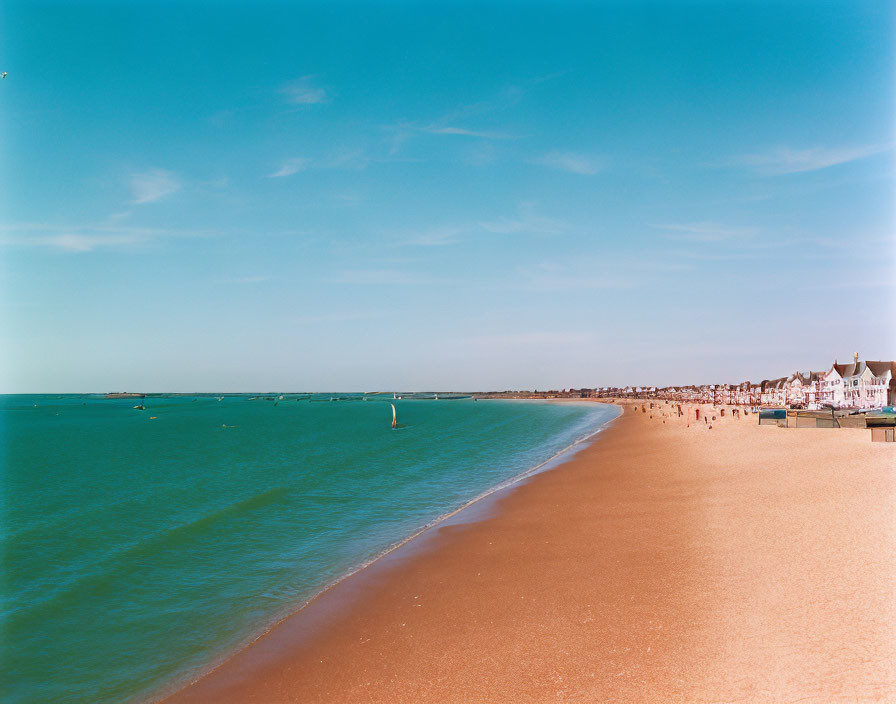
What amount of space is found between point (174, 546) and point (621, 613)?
596 inches

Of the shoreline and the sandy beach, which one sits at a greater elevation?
the sandy beach

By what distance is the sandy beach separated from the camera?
7215mm

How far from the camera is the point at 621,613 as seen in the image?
9430 mm

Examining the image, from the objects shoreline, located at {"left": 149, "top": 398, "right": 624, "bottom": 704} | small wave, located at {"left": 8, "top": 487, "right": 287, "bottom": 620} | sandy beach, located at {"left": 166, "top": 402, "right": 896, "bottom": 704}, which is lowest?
small wave, located at {"left": 8, "top": 487, "right": 287, "bottom": 620}

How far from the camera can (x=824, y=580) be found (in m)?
9.53

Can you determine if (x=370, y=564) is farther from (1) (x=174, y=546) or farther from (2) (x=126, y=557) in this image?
(2) (x=126, y=557)

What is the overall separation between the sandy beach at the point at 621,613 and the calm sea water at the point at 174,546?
1607 mm

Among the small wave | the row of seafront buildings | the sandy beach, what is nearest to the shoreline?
the sandy beach

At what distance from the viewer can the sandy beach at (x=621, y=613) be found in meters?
7.21

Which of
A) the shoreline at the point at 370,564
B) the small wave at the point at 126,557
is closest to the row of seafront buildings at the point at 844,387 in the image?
the shoreline at the point at 370,564

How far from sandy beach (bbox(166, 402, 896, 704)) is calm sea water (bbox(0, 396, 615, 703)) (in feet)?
5.27

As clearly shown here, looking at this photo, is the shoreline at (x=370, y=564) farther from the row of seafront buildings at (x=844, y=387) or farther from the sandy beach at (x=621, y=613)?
the row of seafront buildings at (x=844, y=387)

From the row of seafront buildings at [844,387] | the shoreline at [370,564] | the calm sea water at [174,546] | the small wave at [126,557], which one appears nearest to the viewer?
the shoreline at [370,564]

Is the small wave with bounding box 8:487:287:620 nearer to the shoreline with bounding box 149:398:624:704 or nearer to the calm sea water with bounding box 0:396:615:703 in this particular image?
the calm sea water with bounding box 0:396:615:703
